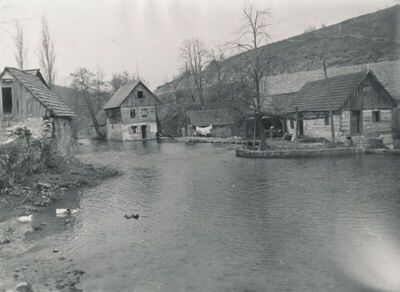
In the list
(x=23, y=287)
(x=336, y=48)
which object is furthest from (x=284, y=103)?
(x=336, y=48)

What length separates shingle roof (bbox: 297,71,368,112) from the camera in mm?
34469

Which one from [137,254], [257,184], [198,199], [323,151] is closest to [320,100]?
[323,151]

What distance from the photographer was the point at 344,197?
16156mm

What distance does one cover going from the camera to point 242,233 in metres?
12.0

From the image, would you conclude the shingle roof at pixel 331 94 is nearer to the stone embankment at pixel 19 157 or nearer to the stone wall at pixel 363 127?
the stone wall at pixel 363 127

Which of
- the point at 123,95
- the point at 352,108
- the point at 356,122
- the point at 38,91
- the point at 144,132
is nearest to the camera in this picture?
the point at 38,91

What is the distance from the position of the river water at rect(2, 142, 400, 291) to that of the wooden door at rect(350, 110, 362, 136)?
42.9 feet

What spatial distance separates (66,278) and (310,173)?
1542cm

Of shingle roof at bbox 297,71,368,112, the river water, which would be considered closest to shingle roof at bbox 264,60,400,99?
shingle roof at bbox 297,71,368,112

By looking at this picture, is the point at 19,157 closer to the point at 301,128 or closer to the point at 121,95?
the point at 301,128

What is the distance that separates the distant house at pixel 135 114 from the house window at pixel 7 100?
34105 mm

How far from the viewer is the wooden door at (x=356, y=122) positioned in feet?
113

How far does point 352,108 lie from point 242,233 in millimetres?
25551

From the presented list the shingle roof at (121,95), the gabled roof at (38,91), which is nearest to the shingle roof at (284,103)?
the shingle roof at (121,95)
